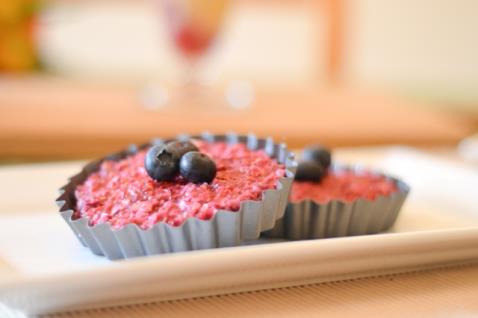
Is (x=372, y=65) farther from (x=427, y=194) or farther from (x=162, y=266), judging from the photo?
(x=162, y=266)

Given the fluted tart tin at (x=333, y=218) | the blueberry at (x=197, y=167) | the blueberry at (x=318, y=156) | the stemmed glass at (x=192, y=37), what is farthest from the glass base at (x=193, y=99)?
the blueberry at (x=197, y=167)

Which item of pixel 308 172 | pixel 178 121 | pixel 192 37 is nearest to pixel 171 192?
pixel 308 172

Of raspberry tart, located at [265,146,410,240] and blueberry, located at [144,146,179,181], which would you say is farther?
raspberry tart, located at [265,146,410,240]

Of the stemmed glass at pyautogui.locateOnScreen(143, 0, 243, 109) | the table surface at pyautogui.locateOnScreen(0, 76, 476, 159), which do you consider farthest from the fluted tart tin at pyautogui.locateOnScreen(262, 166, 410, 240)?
the stemmed glass at pyautogui.locateOnScreen(143, 0, 243, 109)

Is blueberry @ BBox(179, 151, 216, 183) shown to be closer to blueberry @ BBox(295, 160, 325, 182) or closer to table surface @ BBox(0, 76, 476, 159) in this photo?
blueberry @ BBox(295, 160, 325, 182)

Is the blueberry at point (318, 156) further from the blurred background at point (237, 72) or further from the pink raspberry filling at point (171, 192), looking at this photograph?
the blurred background at point (237, 72)

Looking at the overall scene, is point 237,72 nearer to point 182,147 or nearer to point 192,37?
point 192,37

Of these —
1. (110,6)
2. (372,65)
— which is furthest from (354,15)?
(110,6)

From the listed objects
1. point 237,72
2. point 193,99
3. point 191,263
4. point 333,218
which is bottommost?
point 237,72
